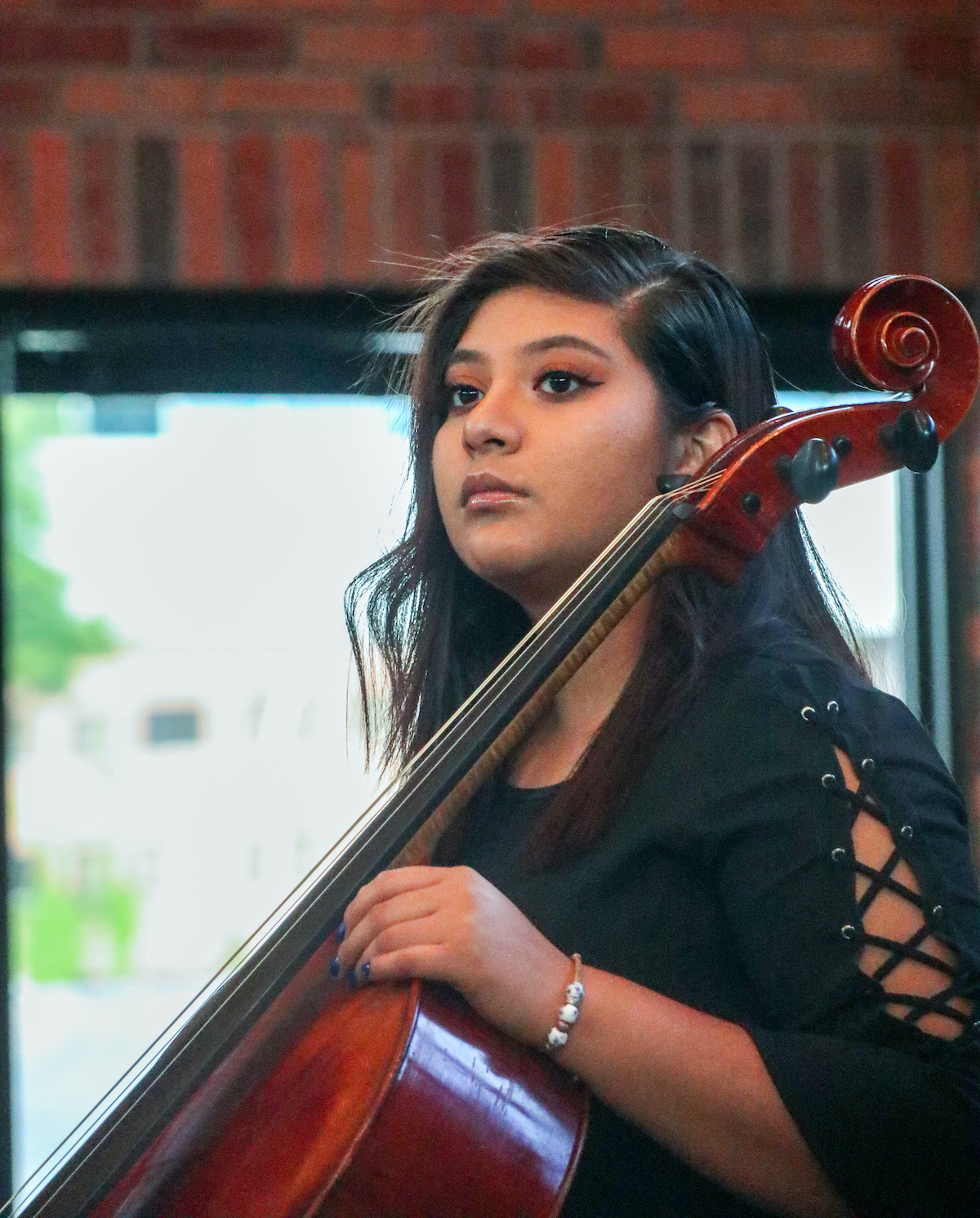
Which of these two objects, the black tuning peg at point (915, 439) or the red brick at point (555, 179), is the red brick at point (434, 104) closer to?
the red brick at point (555, 179)

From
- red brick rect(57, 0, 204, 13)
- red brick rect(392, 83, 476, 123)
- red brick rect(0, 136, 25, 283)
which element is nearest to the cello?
red brick rect(392, 83, 476, 123)

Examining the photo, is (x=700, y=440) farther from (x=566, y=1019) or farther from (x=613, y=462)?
(x=566, y=1019)

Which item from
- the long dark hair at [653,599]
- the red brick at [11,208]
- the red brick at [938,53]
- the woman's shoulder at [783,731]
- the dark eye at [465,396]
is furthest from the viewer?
the red brick at [938,53]

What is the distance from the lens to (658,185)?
2129 mm

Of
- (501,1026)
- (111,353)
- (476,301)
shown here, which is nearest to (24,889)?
(111,353)

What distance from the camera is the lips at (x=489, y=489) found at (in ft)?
3.75

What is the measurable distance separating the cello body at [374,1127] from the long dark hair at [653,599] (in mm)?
189

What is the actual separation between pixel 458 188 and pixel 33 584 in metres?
0.83

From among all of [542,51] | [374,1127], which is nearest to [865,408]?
[374,1127]

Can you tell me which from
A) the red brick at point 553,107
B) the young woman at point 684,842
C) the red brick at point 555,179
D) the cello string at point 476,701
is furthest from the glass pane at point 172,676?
the cello string at point 476,701

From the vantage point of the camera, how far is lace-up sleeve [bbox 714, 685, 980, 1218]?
92cm

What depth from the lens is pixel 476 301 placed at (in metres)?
1.30

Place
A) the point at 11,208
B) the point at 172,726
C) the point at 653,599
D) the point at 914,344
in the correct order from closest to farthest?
the point at 914,344, the point at 653,599, the point at 11,208, the point at 172,726

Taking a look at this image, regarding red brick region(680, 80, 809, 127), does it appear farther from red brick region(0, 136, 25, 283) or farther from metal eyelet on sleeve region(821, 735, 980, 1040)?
metal eyelet on sleeve region(821, 735, 980, 1040)
